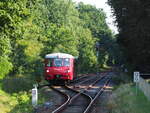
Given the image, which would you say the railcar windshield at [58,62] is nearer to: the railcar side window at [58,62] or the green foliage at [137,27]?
the railcar side window at [58,62]

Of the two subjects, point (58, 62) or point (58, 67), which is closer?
point (58, 67)

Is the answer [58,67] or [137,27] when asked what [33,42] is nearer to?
[58,67]

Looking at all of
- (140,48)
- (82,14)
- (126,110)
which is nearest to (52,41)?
(140,48)

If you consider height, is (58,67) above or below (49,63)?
below

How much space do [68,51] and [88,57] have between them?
27207 mm

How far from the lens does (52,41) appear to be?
72.6m

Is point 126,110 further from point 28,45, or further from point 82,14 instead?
point 82,14

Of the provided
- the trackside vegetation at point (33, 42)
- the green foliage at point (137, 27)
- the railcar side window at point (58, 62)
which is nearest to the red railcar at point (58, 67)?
the railcar side window at point (58, 62)

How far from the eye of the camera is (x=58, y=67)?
121 feet

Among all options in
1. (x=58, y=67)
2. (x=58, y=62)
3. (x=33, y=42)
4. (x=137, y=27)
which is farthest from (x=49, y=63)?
(x=33, y=42)

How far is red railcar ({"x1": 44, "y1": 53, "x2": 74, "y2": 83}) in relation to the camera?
36.6 metres

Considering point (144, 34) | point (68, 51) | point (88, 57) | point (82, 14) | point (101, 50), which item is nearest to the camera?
point (144, 34)

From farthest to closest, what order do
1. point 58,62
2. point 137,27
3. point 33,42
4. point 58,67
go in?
A: point 33,42 < point 58,62 < point 58,67 < point 137,27

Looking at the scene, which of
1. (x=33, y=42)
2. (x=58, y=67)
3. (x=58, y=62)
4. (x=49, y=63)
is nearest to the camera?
(x=58, y=67)
